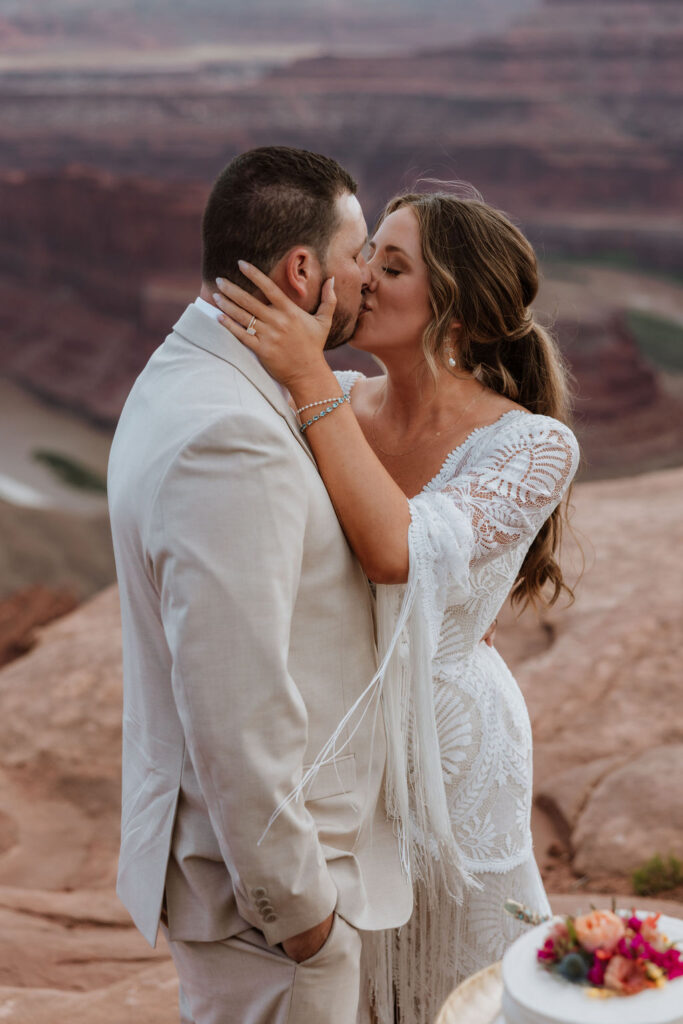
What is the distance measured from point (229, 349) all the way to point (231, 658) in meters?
0.51

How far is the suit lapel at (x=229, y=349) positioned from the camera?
174 cm

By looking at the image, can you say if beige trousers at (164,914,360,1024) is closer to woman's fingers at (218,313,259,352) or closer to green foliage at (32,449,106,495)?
woman's fingers at (218,313,259,352)

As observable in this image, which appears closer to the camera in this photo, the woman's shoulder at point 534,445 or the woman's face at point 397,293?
the woman's shoulder at point 534,445

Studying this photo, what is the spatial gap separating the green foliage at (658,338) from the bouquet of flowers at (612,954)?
2598cm

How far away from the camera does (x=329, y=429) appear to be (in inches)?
73.1

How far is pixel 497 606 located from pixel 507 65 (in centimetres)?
3741

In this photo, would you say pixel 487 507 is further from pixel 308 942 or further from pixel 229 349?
pixel 308 942

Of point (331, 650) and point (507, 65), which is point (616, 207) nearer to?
point (507, 65)

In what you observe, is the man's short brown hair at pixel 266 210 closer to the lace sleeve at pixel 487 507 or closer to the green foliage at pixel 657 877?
the lace sleeve at pixel 487 507

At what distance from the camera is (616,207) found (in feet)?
107

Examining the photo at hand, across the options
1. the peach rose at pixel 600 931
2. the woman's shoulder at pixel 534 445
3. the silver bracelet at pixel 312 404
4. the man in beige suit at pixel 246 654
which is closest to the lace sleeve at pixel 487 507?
the woman's shoulder at pixel 534 445

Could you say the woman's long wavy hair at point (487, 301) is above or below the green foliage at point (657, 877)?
above

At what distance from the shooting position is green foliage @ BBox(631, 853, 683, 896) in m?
4.00

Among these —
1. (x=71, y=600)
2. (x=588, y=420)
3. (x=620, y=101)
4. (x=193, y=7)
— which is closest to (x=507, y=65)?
(x=620, y=101)
